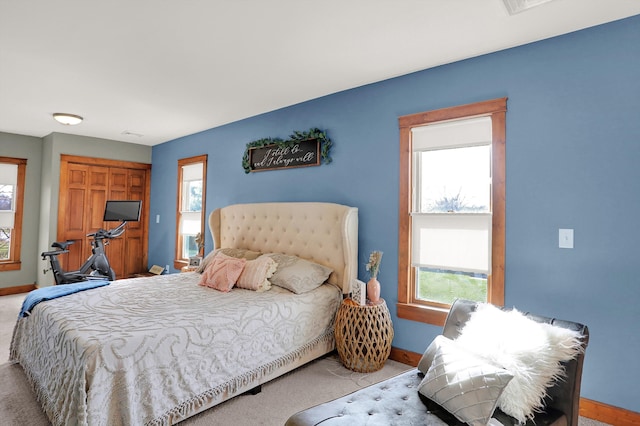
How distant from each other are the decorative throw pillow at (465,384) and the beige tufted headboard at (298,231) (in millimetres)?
1597

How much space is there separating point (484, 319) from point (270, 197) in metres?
2.95

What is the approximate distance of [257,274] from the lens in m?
3.20

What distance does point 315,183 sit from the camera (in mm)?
3822

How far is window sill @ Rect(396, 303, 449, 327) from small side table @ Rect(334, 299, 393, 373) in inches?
8.2

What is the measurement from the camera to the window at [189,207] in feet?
17.4

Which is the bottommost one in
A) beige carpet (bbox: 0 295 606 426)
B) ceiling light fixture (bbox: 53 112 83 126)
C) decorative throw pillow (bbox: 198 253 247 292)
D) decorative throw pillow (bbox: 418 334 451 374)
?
beige carpet (bbox: 0 295 606 426)

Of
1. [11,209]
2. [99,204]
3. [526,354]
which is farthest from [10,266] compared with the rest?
[526,354]

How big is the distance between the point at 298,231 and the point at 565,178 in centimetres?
238

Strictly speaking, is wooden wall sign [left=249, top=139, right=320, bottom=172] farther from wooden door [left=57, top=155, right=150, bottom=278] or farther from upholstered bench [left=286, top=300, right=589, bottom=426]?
wooden door [left=57, top=155, right=150, bottom=278]

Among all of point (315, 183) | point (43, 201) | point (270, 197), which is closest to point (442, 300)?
point (315, 183)

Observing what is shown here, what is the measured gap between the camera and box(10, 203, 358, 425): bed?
183cm

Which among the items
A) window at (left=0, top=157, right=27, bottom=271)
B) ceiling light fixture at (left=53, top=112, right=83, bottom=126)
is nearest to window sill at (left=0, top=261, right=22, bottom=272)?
window at (left=0, top=157, right=27, bottom=271)

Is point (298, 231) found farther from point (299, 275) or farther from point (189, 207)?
point (189, 207)

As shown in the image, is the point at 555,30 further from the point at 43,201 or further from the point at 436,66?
the point at 43,201
